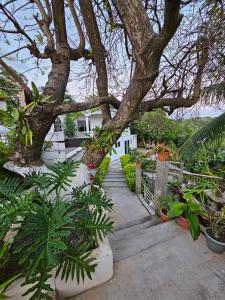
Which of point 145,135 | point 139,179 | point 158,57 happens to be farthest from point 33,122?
point 145,135

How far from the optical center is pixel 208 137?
260cm

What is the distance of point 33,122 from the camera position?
5.68ft

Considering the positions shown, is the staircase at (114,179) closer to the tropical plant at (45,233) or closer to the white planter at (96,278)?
the white planter at (96,278)

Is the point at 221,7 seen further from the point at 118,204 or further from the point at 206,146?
the point at 118,204

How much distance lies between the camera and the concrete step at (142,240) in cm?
213

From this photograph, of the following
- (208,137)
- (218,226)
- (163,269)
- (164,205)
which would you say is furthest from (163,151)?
(163,269)

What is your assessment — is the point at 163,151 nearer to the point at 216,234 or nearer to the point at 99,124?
the point at 216,234

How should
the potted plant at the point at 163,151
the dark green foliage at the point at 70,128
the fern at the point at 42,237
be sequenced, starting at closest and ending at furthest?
the fern at the point at 42,237, the potted plant at the point at 163,151, the dark green foliage at the point at 70,128

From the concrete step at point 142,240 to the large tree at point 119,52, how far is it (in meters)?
1.30

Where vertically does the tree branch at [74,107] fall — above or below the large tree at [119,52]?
below

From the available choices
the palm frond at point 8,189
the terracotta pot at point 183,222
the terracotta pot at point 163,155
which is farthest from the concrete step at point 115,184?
the palm frond at point 8,189

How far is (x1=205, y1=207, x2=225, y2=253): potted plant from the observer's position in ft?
6.46

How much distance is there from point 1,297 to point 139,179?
548 cm

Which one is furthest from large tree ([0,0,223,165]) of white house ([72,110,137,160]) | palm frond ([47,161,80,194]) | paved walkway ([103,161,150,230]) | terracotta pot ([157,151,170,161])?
white house ([72,110,137,160])
